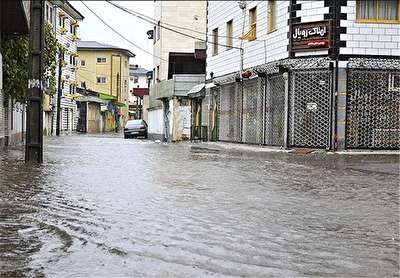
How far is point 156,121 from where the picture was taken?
142ft

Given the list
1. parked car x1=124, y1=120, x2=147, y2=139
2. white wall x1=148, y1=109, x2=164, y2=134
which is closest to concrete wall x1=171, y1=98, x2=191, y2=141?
white wall x1=148, y1=109, x2=164, y2=134

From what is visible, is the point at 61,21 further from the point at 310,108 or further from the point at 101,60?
the point at 310,108

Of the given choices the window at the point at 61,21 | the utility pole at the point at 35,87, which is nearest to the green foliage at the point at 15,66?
the utility pole at the point at 35,87

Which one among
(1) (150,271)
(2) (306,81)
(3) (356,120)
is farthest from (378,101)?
(1) (150,271)

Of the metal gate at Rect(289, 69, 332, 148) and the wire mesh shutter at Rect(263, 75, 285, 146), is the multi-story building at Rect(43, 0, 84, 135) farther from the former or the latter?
the metal gate at Rect(289, 69, 332, 148)

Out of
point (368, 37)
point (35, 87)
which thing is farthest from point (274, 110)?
point (35, 87)

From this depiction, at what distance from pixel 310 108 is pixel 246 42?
5911 millimetres

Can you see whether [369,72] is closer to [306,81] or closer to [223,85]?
[306,81]

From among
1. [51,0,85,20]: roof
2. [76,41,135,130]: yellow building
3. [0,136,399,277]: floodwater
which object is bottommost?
[0,136,399,277]: floodwater

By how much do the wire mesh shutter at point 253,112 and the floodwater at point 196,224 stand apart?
11.3m

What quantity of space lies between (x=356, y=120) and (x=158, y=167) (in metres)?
8.59

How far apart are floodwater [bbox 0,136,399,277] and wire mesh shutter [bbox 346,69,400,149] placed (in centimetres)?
805

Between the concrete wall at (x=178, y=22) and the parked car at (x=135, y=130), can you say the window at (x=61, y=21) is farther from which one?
the parked car at (x=135, y=130)

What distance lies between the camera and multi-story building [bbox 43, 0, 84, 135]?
56156 millimetres
